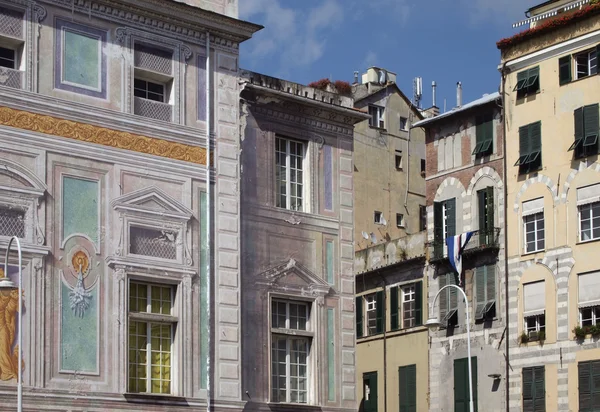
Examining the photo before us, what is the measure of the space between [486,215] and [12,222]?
85.0 ft

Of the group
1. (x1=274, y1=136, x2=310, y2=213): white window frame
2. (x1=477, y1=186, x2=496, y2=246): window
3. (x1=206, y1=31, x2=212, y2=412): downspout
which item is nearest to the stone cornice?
(x1=206, y1=31, x2=212, y2=412): downspout

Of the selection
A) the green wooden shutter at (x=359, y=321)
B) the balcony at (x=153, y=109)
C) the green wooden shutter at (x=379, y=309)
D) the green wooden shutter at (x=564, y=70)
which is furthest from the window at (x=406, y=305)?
the balcony at (x=153, y=109)

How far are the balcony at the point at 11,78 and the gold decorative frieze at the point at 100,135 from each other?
562 mm

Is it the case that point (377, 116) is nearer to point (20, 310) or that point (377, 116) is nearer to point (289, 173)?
point (289, 173)

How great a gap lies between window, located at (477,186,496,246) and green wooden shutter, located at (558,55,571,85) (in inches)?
204

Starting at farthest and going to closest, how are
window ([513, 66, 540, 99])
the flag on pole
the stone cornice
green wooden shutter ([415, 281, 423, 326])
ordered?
1. green wooden shutter ([415, 281, 423, 326])
2. the flag on pole
3. window ([513, 66, 540, 99])
4. the stone cornice

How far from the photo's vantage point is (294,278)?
34.6 m

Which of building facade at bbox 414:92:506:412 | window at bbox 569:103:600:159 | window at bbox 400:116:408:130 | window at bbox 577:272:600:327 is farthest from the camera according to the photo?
window at bbox 400:116:408:130

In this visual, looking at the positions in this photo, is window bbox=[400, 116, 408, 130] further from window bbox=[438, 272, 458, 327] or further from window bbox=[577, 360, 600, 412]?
window bbox=[577, 360, 600, 412]

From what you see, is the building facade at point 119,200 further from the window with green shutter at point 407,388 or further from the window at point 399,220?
the window at point 399,220

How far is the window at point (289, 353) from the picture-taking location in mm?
34031

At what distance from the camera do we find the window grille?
103 feet

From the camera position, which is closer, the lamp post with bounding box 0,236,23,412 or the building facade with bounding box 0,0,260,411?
the lamp post with bounding box 0,236,23,412

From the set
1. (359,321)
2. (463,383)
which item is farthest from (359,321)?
(463,383)
